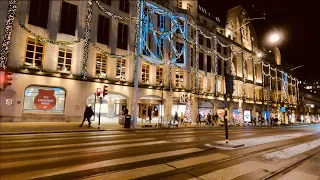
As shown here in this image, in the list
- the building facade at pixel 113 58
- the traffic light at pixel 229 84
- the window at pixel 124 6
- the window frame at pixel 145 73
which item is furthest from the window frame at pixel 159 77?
the traffic light at pixel 229 84

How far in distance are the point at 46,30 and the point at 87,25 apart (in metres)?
4.40

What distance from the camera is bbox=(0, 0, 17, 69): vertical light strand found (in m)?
16.6

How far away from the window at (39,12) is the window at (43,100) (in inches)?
266

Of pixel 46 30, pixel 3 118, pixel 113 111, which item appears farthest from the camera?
pixel 113 111

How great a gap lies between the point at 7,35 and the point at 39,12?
13.3 ft

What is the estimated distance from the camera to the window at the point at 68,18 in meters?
20.6

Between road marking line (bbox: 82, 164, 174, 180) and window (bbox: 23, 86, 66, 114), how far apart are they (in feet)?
57.2

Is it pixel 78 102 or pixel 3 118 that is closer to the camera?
pixel 3 118

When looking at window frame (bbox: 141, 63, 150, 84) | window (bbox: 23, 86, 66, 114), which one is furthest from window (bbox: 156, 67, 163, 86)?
window (bbox: 23, 86, 66, 114)

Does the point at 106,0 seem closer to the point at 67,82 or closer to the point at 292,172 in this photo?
the point at 67,82

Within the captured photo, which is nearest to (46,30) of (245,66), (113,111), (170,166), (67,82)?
(67,82)

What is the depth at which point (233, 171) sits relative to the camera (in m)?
5.50

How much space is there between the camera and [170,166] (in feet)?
18.6

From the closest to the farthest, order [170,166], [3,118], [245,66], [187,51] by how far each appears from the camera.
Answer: [170,166]
[3,118]
[187,51]
[245,66]
